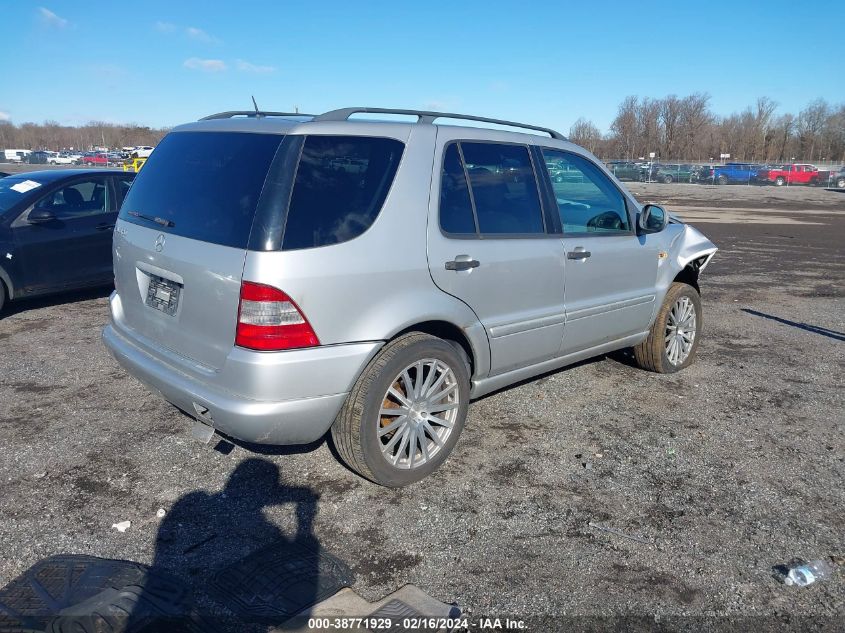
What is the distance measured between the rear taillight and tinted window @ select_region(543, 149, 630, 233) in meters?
2.16

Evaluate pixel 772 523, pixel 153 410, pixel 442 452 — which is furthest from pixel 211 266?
pixel 772 523

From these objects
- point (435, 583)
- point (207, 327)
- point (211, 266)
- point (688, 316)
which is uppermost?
point (211, 266)

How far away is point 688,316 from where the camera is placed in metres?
5.79

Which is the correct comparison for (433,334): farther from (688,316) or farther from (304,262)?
(688,316)

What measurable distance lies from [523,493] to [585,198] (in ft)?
7.33

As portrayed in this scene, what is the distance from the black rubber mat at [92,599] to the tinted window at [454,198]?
7.42 feet

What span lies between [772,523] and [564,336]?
1674mm

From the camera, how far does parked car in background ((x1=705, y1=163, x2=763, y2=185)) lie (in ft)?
156

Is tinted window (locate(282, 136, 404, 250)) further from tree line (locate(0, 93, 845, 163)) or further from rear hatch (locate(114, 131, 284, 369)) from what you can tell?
tree line (locate(0, 93, 845, 163))

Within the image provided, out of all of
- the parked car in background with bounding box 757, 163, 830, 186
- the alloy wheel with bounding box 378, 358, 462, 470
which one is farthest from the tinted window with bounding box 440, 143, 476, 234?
the parked car in background with bounding box 757, 163, 830, 186

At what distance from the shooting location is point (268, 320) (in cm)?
303

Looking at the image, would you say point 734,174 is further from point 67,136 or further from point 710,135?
point 67,136

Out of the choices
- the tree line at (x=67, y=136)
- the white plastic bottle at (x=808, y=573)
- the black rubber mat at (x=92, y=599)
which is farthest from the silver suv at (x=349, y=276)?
the tree line at (x=67, y=136)

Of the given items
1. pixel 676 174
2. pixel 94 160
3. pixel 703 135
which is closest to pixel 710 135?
pixel 703 135
